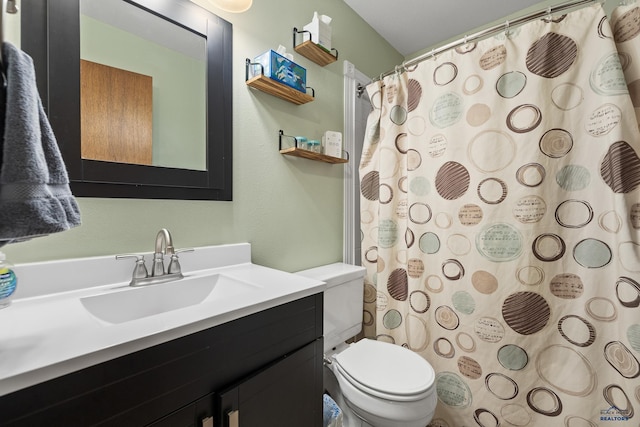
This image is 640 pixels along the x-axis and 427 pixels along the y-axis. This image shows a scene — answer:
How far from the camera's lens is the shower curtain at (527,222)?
1.04m

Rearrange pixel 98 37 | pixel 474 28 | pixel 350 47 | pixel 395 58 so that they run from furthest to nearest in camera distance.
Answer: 1. pixel 395 58
2. pixel 474 28
3. pixel 350 47
4. pixel 98 37

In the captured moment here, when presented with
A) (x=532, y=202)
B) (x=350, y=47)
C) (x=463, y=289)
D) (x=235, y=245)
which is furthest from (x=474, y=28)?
(x=235, y=245)

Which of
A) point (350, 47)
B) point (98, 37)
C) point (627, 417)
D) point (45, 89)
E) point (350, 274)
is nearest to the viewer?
point (45, 89)

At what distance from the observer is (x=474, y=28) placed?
1.97 m

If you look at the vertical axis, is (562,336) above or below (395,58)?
below

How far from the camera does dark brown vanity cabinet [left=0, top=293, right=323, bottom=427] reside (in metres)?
0.45

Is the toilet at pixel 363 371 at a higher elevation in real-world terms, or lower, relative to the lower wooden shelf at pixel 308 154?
lower

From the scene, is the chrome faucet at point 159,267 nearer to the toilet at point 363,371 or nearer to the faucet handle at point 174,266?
the faucet handle at point 174,266

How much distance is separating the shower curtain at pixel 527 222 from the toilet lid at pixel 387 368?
0.29 metres

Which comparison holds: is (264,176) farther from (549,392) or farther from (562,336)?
(549,392)

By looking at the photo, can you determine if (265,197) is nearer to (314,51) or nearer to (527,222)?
(314,51)

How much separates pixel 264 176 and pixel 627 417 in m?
1.72

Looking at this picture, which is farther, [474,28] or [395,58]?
[395,58]

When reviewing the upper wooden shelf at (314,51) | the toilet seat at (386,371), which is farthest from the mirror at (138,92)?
the toilet seat at (386,371)
